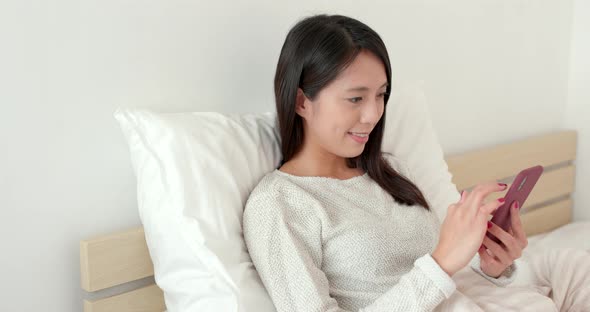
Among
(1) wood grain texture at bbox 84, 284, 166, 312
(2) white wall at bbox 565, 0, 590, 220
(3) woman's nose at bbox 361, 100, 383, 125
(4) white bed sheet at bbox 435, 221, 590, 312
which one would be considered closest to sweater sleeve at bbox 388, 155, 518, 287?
(4) white bed sheet at bbox 435, 221, 590, 312

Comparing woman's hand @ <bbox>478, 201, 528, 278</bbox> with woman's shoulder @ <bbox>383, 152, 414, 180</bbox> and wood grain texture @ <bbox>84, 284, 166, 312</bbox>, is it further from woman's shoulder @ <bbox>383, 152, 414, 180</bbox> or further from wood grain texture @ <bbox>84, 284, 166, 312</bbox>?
wood grain texture @ <bbox>84, 284, 166, 312</bbox>

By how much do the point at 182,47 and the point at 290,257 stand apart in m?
0.50

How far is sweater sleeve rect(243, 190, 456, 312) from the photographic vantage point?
4.04ft

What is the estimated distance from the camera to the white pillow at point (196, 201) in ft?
4.26

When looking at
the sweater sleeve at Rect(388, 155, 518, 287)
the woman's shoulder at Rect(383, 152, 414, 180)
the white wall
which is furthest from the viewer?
the white wall

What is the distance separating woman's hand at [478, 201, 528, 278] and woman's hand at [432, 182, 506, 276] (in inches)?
5.2

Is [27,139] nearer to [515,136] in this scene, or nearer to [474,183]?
[474,183]

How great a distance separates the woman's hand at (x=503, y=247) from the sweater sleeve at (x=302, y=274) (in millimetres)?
226

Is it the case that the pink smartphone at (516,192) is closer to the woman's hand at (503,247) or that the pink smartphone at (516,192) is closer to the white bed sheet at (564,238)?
the woman's hand at (503,247)

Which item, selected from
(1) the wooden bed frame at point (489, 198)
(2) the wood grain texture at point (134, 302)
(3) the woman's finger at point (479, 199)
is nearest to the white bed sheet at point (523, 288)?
(3) the woman's finger at point (479, 199)

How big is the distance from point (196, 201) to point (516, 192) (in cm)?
56

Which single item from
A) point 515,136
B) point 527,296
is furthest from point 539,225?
point 527,296

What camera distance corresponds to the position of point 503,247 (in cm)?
146

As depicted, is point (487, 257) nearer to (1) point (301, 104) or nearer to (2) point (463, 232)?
(2) point (463, 232)
